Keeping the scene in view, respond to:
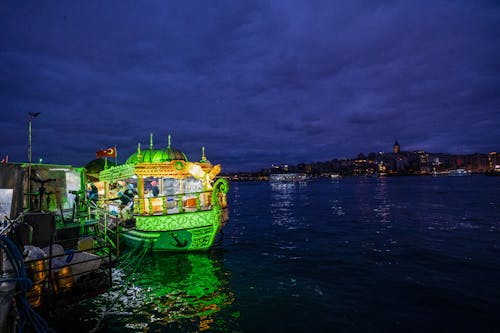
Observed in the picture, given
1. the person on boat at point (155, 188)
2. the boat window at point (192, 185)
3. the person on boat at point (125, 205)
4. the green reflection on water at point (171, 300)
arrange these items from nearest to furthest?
1. the green reflection on water at point (171, 300)
2. the person on boat at point (125, 205)
3. the person on boat at point (155, 188)
4. the boat window at point (192, 185)

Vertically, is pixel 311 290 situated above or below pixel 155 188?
below

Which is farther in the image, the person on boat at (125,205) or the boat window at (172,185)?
the boat window at (172,185)

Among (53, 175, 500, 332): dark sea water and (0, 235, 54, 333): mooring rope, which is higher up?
(0, 235, 54, 333): mooring rope

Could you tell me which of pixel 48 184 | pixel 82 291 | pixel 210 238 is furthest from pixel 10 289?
pixel 48 184

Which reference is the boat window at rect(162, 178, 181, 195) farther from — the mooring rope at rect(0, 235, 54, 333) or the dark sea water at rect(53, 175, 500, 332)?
the mooring rope at rect(0, 235, 54, 333)

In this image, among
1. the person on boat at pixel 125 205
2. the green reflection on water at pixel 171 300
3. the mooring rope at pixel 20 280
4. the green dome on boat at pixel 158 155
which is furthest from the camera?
the green dome on boat at pixel 158 155

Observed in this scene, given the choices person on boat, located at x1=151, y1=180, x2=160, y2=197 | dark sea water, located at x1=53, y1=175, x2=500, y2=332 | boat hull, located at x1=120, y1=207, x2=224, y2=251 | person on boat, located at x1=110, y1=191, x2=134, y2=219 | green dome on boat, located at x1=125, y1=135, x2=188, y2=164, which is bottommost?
dark sea water, located at x1=53, y1=175, x2=500, y2=332

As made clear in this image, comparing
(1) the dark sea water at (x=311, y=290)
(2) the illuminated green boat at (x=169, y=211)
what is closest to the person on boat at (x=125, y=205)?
(2) the illuminated green boat at (x=169, y=211)

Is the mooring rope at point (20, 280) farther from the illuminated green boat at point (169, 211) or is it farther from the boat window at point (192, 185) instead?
the boat window at point (192, 185)

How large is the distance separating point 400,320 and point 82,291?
29.4ft

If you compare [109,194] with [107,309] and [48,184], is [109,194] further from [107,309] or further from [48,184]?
[107,309]

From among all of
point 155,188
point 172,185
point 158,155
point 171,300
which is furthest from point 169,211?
point 171,300

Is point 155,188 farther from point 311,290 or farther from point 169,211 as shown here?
point 311,290

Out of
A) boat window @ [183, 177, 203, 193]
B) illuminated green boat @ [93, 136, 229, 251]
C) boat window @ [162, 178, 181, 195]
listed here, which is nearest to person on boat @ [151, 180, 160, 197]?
illuminated green boat @ [93, 136, 229, 251]
